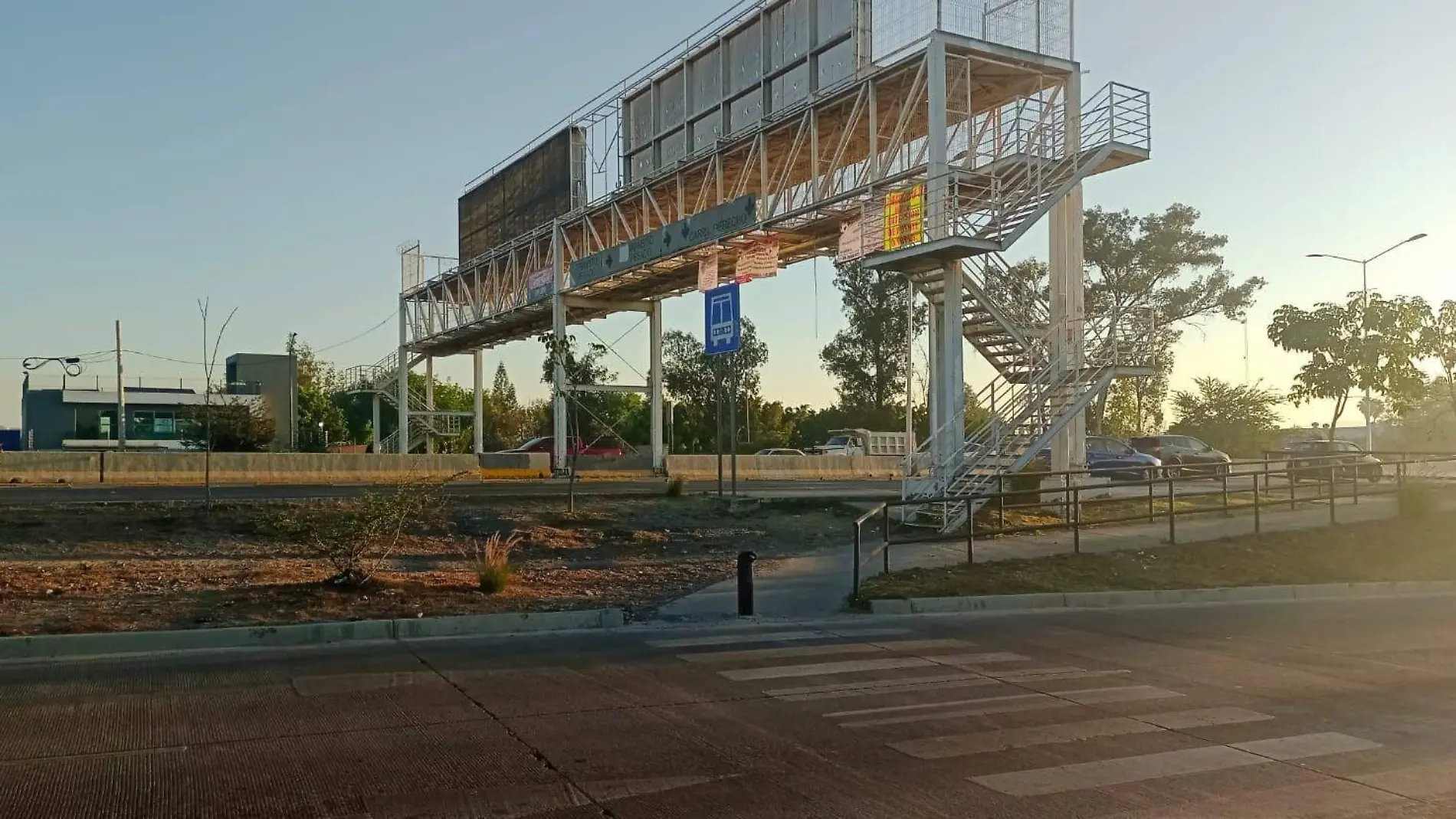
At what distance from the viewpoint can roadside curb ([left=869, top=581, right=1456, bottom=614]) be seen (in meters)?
→ 14.1

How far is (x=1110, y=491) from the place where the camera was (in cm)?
2783

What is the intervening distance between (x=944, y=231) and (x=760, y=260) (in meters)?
10.5

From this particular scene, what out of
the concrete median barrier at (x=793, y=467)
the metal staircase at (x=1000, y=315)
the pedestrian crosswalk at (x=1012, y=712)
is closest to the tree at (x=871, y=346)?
the concrete median barrier at (x=793, y=467)

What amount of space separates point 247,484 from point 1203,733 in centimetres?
2858

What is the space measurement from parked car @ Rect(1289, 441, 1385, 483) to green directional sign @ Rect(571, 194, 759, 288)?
15.2m

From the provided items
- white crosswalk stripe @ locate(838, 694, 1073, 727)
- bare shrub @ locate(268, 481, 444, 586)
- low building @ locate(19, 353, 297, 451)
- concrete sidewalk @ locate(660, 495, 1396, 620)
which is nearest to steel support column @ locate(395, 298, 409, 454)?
low building @ locate(19, 353, 297, 451)

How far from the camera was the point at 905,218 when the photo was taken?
2467 centimetres

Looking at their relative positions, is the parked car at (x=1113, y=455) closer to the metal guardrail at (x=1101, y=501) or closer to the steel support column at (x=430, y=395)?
the metal guardrail at (x=1101, y=501)

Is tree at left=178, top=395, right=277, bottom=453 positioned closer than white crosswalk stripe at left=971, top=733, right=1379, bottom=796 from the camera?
No

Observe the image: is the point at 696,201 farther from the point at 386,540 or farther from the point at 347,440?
the point at 347,440

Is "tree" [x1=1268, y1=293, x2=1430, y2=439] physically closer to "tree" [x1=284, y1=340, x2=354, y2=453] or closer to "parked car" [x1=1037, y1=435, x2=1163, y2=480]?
"parked car" [x1=1037, y1=435, x2=1163, y2=480]

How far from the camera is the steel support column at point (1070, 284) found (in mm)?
24016

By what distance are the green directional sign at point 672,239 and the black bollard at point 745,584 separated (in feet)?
63.5

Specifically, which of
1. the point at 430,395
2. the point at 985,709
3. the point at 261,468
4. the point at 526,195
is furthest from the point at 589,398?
the point at 985,709
